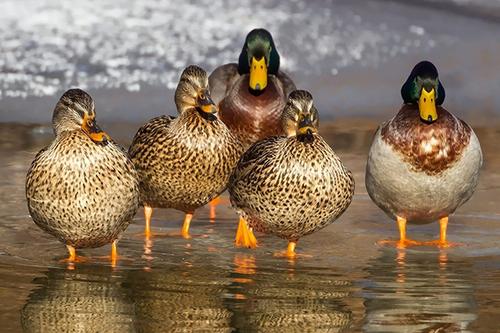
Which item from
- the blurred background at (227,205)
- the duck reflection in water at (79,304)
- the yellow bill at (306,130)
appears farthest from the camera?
the yellow bill at (306,130)

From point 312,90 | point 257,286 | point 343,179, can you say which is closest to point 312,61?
point 312,90

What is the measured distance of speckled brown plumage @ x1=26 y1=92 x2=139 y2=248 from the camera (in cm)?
723

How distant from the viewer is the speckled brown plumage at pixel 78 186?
723 cm

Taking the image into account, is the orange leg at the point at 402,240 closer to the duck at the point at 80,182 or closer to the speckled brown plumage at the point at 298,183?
the speckled brown plumage at the point at 298,183

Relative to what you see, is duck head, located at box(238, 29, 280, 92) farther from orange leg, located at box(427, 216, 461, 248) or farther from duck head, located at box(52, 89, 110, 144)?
duck head, located at box(52, 89, 110, 144)

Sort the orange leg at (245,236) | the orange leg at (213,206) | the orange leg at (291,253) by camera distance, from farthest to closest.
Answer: the orange leg at (213,206) < the orange leg at (245,236) < the orange leg at (291,253)

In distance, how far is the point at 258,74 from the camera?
9.34m

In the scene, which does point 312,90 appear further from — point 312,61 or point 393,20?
point 393,20

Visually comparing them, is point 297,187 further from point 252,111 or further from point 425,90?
point 252,111

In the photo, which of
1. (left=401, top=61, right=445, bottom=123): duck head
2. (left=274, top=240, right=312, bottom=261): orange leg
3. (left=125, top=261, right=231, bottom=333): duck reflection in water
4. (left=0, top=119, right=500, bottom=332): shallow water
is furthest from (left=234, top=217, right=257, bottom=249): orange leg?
(left=401, top=61, right=445, bottom=123): duck head

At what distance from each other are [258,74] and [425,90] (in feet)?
5.06

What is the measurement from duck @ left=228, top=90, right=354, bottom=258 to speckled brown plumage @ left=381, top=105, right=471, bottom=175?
558mm

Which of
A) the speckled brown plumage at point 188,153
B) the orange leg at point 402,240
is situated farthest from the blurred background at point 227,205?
the speckled brown plumage at point 188,153

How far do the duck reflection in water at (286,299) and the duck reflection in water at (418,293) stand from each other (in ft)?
0.44
